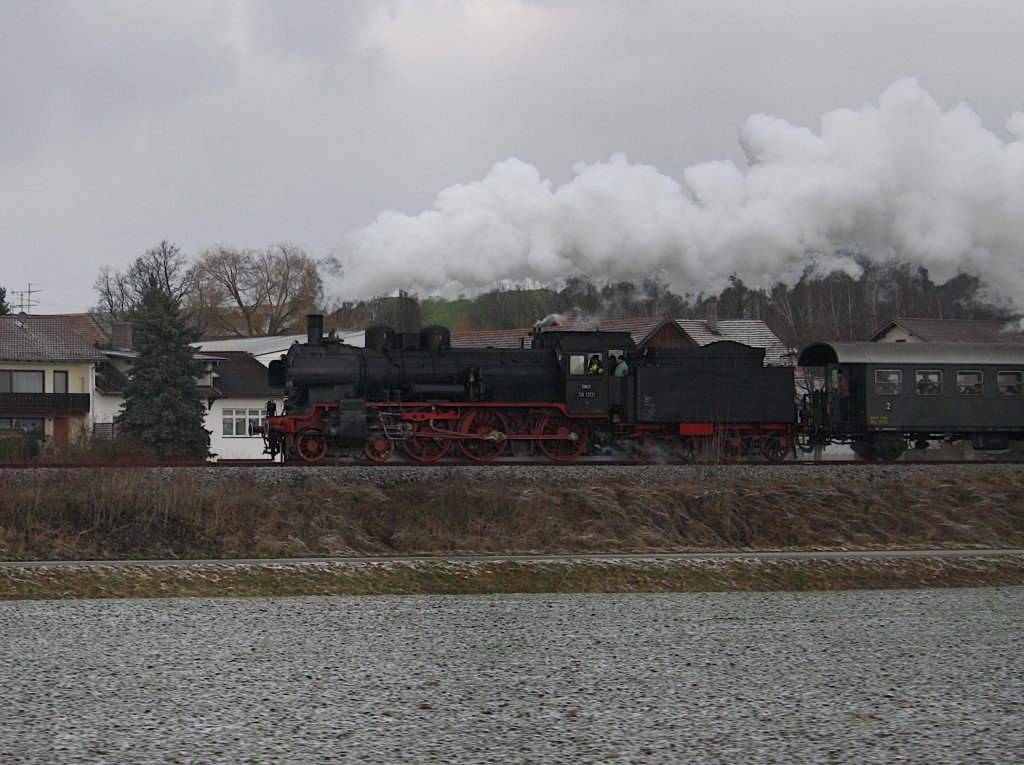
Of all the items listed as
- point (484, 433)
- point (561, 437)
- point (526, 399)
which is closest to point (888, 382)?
point (561, 437)

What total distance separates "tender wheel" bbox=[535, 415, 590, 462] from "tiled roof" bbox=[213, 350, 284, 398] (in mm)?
31257

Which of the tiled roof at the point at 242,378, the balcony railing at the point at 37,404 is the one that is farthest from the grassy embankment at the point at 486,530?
the balcony railing at the point at 37,404

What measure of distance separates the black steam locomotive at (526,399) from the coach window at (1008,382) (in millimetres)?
5930

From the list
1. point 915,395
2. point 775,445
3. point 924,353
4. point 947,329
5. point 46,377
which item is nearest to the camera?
point 775,445

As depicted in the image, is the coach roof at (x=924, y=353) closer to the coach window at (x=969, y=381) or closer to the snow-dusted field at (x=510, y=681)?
the coach window at (x=969, y=381)

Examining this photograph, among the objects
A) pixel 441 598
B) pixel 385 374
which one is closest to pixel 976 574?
pixel 441 598

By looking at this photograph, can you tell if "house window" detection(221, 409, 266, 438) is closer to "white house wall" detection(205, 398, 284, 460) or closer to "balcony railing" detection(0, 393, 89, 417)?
"white house wall" detection(205, 398, 284, 460)

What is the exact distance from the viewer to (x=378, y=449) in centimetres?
2678

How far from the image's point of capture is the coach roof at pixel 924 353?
99.0 feet

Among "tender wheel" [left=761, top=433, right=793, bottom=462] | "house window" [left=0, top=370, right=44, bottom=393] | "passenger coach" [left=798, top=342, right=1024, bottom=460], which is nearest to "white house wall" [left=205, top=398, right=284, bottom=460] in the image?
"house window" [left=0, top=370, right=44, bottom=393]

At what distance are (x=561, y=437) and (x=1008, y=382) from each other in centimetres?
1276

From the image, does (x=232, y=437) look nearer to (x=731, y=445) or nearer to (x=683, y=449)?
(x=683, y=449)

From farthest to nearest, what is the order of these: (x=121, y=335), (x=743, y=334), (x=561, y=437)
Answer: (x=121, y=335)
(x=743, y=334)
(x=561, y=437)

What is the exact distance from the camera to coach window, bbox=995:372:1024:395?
30.6 meters
